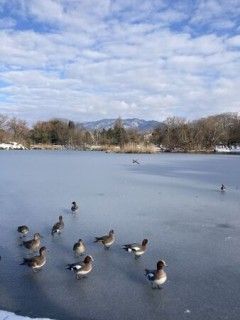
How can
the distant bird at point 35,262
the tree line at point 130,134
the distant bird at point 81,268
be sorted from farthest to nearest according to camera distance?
1. the tree line at point 130,134
2. the distant bird at point 35,262
3. the distant bird at point 81,268

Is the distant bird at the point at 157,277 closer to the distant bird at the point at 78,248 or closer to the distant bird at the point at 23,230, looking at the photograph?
the distant bird at the point at 78,248

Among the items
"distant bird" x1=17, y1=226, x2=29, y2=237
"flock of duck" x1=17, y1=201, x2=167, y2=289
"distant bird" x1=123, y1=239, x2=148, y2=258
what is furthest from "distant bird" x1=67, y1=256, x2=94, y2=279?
"distant bird" x1=17, y1=226, x2=29, y2=237

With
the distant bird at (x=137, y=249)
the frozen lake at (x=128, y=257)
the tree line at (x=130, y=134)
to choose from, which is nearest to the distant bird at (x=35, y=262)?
the frozen lake at (x=128, y=257)

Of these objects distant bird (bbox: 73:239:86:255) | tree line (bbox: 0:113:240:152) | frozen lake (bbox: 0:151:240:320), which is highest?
tree line (bbox: 0:113:240:152)

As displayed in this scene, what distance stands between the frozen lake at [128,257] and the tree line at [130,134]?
54583 millimetres

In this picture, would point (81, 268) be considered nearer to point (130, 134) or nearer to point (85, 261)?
point (85, 261)

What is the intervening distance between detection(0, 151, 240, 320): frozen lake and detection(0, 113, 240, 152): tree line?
54583mm

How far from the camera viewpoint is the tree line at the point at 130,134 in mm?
71812

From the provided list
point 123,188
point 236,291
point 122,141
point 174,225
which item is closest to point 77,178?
point 123,188

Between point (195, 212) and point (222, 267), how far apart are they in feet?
15.3

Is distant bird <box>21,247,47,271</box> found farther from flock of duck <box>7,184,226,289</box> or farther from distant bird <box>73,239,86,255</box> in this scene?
distant bird <box>73,239,86,255</box>

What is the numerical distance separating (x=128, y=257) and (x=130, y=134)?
→ 68850 millimetres

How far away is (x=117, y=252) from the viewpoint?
7348mm

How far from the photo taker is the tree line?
71812 millimetres
